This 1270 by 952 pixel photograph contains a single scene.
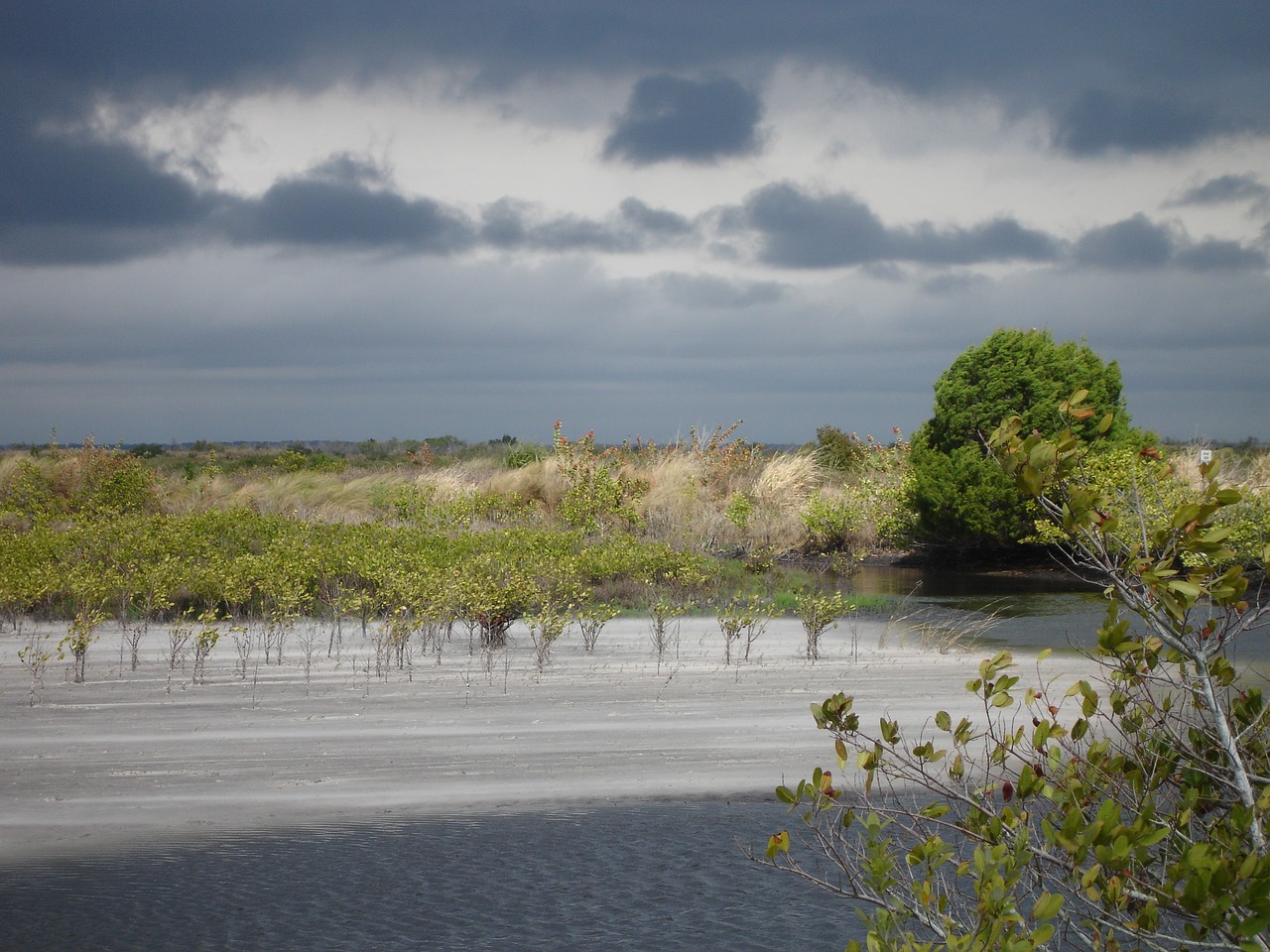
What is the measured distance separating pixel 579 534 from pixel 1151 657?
13790mm

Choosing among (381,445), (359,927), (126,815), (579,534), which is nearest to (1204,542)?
(359,927)

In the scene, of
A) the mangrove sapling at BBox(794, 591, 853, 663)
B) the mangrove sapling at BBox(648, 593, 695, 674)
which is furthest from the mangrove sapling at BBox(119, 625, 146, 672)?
the mangrove sapling at BBox(794, 591, 853, 663)

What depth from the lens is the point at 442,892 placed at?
5.25 metres

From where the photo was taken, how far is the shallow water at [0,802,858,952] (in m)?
4.84

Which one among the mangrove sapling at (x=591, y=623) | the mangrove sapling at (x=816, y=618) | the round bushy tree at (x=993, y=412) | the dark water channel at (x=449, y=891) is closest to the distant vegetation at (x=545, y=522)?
the round bushy tree at (x=993, y=412)

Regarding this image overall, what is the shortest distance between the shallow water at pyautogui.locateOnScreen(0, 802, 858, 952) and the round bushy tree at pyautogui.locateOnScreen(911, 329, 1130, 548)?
1253 cm

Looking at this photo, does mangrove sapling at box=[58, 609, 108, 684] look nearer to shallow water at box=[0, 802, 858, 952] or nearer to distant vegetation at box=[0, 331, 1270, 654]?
distant vegetation at box=[0, 331, 1270, 654]

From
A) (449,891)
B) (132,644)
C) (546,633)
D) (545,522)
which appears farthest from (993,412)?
(449,891)

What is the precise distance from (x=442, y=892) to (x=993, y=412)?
1461 cm

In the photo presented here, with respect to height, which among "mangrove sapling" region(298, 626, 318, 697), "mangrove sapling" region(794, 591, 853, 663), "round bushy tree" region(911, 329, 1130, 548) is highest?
"round bushy tree" region(911, 329, 1130, 548)

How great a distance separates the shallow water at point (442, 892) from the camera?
4.84 meters

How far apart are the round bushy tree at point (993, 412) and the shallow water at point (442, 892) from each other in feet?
41.1

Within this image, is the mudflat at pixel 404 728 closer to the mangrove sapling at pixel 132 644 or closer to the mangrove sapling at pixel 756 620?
the mangrove sapling at pixel 132 644

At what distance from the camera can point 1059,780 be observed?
3.30 metres
